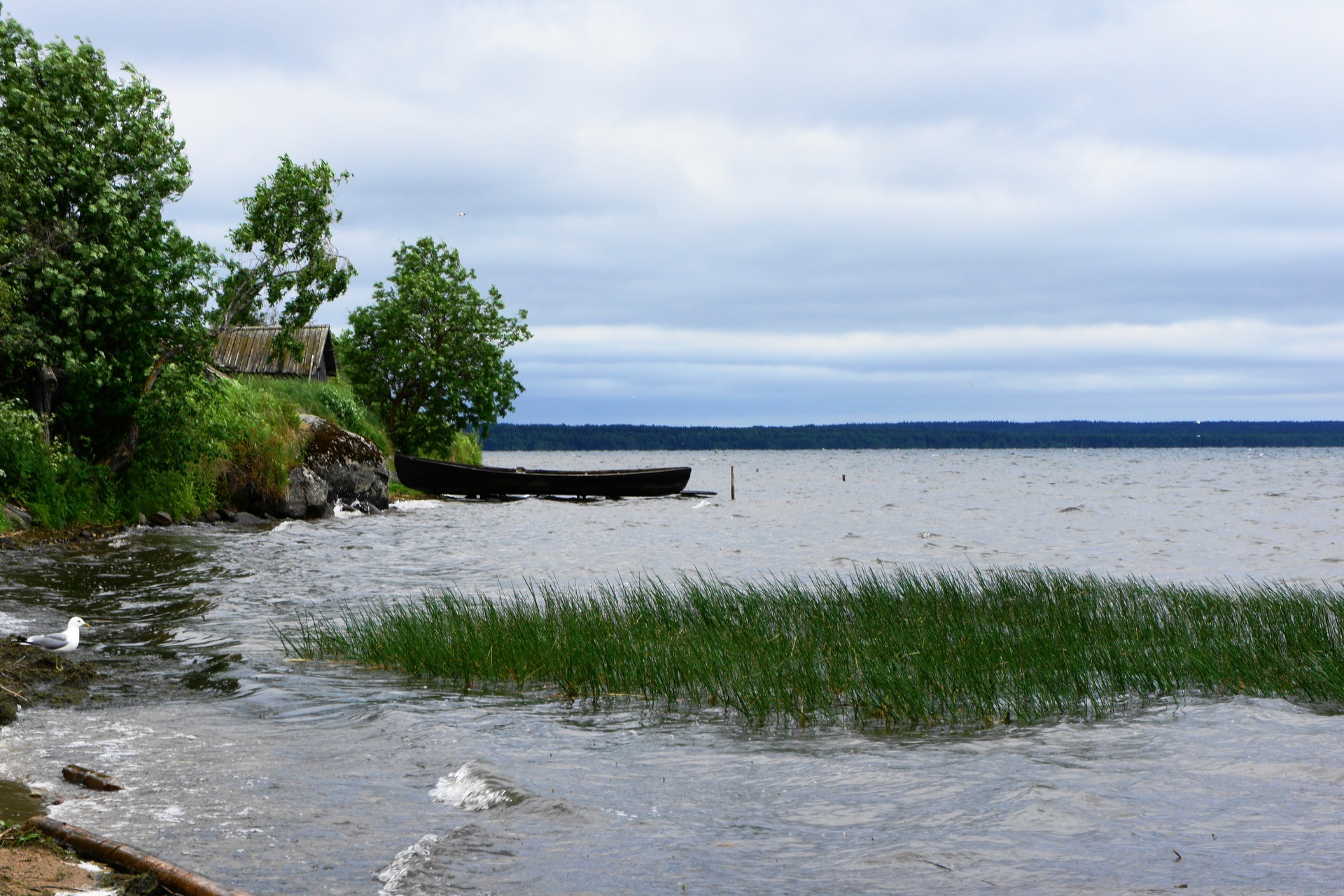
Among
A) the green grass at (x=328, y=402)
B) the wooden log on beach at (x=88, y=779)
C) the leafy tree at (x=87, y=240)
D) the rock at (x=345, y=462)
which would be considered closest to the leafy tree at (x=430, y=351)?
the green grass at (x=328, y=402)

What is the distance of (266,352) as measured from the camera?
45.3 metres

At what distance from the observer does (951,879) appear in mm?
5211

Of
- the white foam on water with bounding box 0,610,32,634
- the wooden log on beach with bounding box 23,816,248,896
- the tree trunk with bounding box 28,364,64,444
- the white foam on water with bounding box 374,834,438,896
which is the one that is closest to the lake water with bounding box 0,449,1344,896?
the white foam on water with bounding box 374,834,438,896

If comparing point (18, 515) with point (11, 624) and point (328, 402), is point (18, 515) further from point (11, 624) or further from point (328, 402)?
point (328, 402)

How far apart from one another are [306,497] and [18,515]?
1028cm

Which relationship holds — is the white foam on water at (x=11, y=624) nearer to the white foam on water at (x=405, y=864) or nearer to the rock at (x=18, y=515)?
the white foam on water at (x=405, y=864)

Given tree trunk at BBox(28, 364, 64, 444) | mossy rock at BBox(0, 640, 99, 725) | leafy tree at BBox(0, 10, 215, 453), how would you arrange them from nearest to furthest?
mossy rock at BBox(0, 640, 99, 725), leafy tree at BBox(0, 10, 215, 453), tree trunk at BBox(28, 364, 64, 444)

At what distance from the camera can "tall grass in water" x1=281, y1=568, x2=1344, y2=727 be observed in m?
9.18

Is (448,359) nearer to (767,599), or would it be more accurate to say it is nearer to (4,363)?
(4,363)

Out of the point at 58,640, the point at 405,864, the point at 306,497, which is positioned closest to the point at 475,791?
the point at 405,864

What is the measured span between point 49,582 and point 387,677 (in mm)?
8477

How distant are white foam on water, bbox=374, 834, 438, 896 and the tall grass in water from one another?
3902 mm

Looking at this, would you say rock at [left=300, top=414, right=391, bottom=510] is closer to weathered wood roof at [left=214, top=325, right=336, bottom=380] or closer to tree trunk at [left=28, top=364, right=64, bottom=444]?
tree trunk at [left=28, top=364, right=64, bottom=444]

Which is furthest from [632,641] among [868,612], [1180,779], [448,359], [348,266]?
[448,359]
